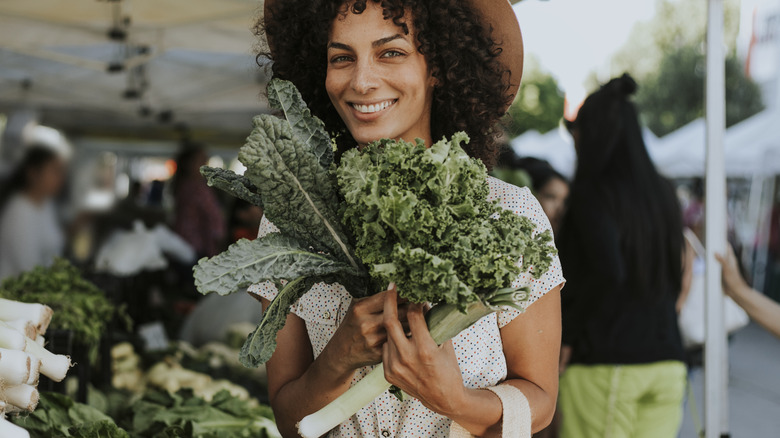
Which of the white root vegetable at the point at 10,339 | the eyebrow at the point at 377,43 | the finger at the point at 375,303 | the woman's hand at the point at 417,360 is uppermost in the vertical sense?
the eyebrow at the point at 377,43

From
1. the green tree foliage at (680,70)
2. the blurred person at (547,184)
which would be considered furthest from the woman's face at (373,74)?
the green tree foliage at (680,70)

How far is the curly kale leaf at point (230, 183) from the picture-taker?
1.49 m

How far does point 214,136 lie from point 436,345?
12632mm

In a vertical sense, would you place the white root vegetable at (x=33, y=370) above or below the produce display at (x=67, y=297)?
above

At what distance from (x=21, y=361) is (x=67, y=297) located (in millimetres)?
1874

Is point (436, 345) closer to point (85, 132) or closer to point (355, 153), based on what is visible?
point (355, 153)

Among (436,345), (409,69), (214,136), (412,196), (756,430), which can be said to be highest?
(409,69)

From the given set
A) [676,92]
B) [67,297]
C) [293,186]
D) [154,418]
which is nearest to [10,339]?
[293,186]

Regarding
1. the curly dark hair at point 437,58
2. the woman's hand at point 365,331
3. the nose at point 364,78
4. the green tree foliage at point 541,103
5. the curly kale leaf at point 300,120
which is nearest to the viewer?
the woman's hand at point 365,331

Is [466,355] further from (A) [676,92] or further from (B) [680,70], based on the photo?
(B) [680,70]

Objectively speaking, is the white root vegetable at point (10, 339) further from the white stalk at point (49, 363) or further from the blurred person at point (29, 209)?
the blurred person at point (29, 209)

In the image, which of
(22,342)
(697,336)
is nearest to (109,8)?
(22,342)

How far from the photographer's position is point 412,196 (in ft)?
4.30

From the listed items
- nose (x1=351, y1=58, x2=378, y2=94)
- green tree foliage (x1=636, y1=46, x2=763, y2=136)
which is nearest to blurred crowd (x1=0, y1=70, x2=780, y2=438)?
nose (x1=351, y1=58, x2=378, y2=94)
